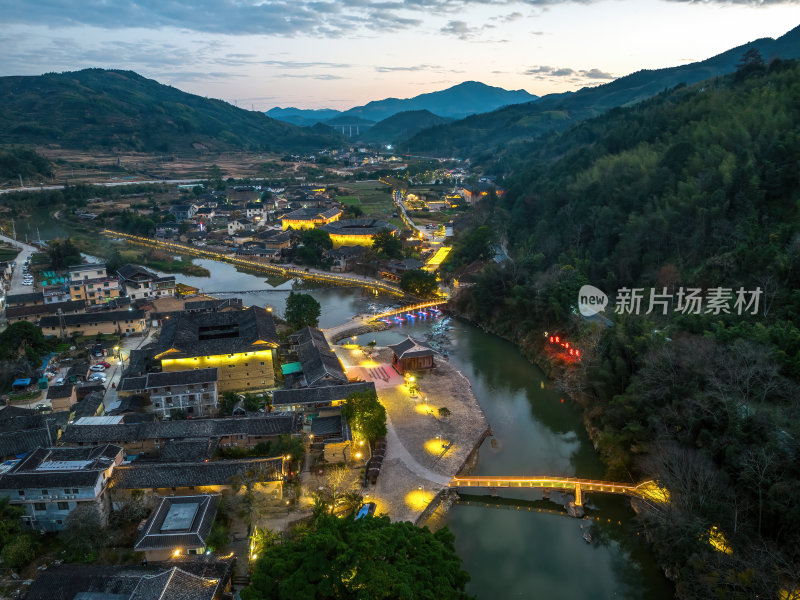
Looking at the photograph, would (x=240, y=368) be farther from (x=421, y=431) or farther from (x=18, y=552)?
(x=18, y=552)

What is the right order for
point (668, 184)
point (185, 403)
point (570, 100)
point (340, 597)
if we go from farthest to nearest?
1. point (570, 100)
2. point (668, 184)
3. point (185, 403)
4. point (340, 597)

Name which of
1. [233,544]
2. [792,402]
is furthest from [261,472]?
[792,402]

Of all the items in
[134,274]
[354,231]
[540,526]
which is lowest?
[540,526]

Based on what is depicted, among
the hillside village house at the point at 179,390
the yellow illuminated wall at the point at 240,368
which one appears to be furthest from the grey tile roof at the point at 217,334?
the hillside village house at the point at 179,390

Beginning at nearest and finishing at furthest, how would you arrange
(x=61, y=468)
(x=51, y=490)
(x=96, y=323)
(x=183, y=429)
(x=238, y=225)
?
1. (x=51, y=490)
2. (x=61, y=468)
3. (x=183, y=429)
4. (x=96, y=323)
5. (x=238, y=225)

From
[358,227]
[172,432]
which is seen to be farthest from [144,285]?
[358,227]

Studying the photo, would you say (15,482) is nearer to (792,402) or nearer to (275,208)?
(792,402)

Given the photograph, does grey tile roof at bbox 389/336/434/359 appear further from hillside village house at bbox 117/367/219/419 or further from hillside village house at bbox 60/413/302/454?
hillside village house at bbox 117/367/219/419
